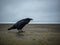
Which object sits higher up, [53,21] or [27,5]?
[27,5]

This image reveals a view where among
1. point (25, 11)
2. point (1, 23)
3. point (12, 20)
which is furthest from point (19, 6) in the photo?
point (1, 23)

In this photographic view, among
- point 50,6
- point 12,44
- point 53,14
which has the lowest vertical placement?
point 12,44

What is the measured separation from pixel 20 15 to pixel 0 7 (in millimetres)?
297

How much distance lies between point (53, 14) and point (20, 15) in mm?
442

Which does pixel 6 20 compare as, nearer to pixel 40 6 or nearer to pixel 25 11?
pixel 25 11

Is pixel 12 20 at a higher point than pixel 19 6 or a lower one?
lower

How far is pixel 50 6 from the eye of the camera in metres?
1.61

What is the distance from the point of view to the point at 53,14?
160 cm

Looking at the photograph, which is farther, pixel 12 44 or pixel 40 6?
pixel 40 6

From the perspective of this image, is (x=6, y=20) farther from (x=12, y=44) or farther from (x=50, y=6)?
(x=12, y=44)

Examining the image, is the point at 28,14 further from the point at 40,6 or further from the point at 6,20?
the point at 6,20

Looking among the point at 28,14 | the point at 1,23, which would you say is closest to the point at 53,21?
the point at 28,14

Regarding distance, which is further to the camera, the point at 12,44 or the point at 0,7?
the point at 0,7

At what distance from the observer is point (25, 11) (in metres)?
1.65
